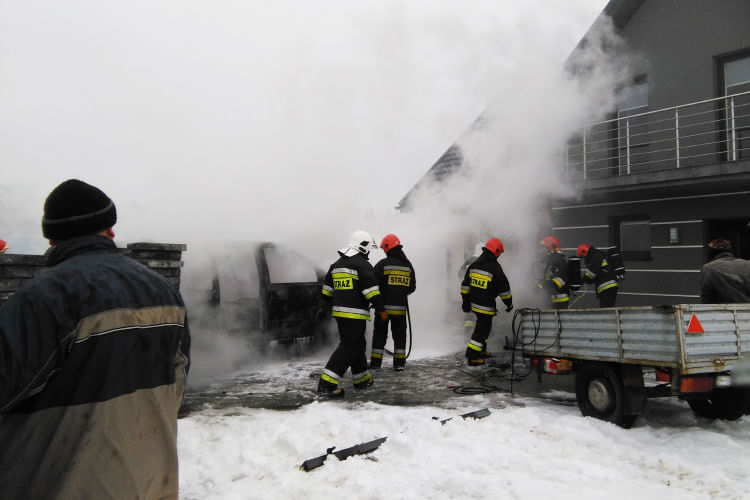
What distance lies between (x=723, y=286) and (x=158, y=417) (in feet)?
16.1

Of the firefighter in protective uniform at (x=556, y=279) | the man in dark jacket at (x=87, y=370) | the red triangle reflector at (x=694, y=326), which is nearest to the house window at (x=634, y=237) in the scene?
the firefighter in protective uniform at (x=556, y=279)

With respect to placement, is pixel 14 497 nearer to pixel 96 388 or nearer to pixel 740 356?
pixel 96 388

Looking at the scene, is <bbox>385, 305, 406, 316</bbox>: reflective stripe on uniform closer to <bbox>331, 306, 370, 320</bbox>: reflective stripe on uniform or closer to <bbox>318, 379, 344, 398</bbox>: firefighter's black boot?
<bbox>331, 306, 370, 320</bbox>: reflective stripe on uniform

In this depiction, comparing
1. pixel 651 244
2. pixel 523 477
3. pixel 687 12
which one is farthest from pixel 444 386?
pixel 687 12

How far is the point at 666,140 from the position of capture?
356 inches

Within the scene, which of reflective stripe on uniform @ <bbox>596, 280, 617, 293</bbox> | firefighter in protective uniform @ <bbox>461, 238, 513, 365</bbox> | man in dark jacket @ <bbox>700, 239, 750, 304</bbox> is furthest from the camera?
reflective stripe on uniform @ <bbox>596, 280, 617, 293</bbox>

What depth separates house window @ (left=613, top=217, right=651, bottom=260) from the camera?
9.94 metres

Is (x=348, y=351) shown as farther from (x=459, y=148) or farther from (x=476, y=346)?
(x=459, y=148)

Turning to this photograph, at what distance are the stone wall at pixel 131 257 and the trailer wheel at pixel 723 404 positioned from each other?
4.88 metres

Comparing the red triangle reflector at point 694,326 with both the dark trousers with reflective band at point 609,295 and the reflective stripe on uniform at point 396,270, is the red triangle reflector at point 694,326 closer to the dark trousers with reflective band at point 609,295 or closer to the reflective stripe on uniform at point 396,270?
the reflective stripe on uniform at point 396,270

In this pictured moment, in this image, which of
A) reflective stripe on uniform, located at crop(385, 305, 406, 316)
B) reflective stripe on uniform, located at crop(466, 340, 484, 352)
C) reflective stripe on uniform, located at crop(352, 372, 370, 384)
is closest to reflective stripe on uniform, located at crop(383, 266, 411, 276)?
reflective stripe on uniform, located at crop(385, 305, 406, 316)

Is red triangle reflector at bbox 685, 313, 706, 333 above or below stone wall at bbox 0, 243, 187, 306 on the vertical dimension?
below

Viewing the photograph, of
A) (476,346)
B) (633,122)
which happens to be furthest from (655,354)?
(633,122)

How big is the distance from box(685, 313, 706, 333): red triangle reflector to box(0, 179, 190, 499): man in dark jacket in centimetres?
356
